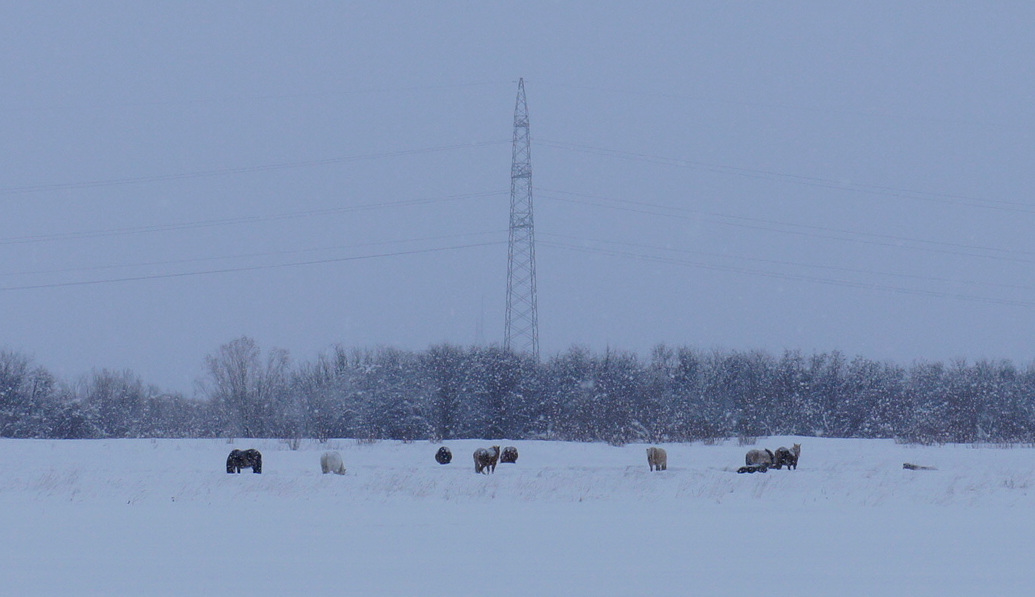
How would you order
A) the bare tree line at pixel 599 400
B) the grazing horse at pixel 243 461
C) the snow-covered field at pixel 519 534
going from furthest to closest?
the bare tree line at pixel 599 400 → the grazing horse at pixel 243 461 → the snow-covered field at pixel 519 534

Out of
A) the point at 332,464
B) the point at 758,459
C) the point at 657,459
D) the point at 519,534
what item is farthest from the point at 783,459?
the point at 519,534

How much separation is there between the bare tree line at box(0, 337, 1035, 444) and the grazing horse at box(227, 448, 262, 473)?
66.9 ft

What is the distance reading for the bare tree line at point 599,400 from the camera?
53.0 metres

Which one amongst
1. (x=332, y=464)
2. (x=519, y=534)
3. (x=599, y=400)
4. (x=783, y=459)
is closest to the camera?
(x=519, y=534)

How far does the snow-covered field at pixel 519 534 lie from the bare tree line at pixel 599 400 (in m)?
25.1

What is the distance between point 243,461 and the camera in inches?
1174

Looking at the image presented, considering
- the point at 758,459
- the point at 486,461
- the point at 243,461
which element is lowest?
the point at 758,459

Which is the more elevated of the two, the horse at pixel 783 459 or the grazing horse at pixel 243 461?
the grazing horse at pixel 243 461

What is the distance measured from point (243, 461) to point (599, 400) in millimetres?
29676

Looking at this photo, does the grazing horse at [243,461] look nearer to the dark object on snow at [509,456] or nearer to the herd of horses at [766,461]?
the dark object on snow at [509,456]

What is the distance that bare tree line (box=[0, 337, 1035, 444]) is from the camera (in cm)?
5300

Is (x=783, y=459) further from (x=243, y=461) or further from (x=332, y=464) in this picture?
(x=243, y=461)

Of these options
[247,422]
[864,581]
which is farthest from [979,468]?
[247,422]

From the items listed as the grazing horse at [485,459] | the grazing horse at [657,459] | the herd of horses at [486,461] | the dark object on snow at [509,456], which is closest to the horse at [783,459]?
the herd of horses at [486,461]
